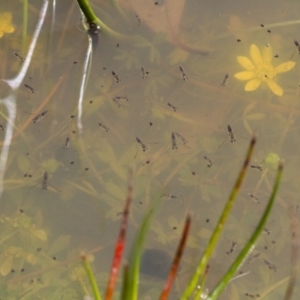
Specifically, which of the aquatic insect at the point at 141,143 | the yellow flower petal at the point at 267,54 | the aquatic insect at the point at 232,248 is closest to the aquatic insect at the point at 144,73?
the aquatic insect at the point at 141,143

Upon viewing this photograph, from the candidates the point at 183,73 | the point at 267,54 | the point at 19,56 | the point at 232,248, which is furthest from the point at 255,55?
the point at 19,56

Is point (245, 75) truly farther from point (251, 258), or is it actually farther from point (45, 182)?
point (45, 182)

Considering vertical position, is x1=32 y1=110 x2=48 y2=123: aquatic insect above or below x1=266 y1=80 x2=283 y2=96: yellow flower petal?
below

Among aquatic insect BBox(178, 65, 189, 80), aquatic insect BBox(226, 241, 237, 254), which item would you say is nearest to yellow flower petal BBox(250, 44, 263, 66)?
aquatic insect BBox(178, 65, 189, 80)

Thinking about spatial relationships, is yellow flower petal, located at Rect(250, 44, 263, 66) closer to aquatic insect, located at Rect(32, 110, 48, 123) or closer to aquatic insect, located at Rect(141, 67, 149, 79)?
aquatic insect, located at Rect(141, 67, 149, 79)

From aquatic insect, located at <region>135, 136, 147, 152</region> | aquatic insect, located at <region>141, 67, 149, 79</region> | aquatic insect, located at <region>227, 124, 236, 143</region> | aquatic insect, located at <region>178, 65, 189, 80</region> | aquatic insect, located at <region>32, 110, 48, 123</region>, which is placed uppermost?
aquatic insect, located at <region>178, 65, 189, 80</region>

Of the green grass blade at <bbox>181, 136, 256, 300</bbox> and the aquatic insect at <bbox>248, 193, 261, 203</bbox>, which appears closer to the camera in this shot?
the green grass blade at <bbox>181, 136, 256, 300</bbox>
